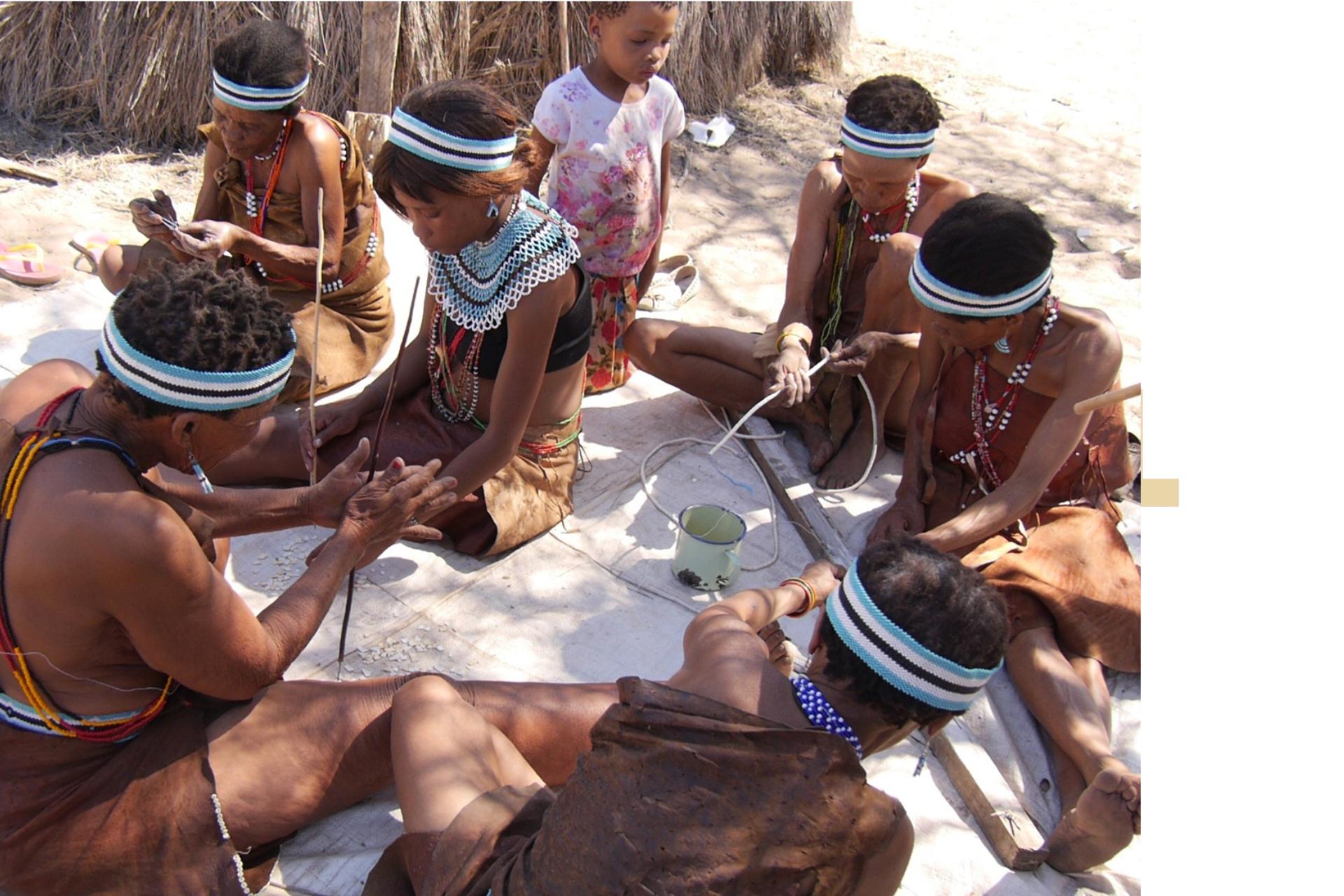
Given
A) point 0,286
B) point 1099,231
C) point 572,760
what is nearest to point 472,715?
point 572,760

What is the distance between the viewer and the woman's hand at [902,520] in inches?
129

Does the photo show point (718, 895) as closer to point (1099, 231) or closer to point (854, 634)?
point (854, 634)

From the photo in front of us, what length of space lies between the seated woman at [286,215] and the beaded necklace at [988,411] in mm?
2152

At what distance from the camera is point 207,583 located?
5.98 ft

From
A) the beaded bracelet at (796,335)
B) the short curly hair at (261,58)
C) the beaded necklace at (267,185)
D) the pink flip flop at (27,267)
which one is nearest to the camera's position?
the short curly hair at (261,58)

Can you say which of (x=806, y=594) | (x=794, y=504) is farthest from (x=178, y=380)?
(x=794, y=504)

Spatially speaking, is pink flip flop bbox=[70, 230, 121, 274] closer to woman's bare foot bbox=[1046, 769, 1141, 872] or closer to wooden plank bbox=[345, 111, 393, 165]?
wooden plank bbox=[345, 111, 393, 165]

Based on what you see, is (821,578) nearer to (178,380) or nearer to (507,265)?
(507,265)

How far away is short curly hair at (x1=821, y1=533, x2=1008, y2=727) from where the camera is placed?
1768 mm

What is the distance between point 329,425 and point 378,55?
3026mm

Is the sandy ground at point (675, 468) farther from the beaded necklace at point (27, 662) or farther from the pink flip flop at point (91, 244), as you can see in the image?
the beaded necklace at point (27, 662)

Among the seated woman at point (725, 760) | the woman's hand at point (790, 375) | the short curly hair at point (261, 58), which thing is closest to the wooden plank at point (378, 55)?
the short curly hair at point (261, 58)

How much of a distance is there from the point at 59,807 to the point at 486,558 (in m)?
1.48

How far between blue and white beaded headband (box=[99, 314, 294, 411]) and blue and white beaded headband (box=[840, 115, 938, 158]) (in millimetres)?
2275
